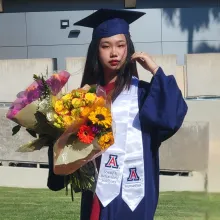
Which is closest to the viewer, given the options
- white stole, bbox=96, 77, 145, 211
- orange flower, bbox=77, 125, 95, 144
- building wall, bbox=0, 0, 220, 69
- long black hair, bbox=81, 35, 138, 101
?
orange flower, bbox=77, 125, 95, 144

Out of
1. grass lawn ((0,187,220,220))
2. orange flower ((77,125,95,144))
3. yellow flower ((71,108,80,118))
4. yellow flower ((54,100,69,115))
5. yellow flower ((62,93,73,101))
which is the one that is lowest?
grass lawn ((0,187,220,220))

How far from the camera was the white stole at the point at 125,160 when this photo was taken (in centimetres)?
324

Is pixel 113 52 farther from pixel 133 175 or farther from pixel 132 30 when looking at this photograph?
pixel 132 30

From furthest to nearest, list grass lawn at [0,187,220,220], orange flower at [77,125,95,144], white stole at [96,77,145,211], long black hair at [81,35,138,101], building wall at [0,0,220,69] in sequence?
1. building wall at [0,0,220,69]
2. grass lawn at [0,187,220,220]
3. long black hair at [81,35,138,101]
4. white stole at [96,77,145,211]
5. orange flower at [77,125,95,144]

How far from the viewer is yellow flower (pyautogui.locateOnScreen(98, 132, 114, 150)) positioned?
3.17 metres

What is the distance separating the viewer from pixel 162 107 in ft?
10.5

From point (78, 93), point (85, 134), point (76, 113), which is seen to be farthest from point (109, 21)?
point (85, 134)

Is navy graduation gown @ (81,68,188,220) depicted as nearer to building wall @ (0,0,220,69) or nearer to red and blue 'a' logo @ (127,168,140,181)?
red and blue 'a' logo @ (127,168,140,181)

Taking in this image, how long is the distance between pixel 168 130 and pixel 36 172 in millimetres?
6632

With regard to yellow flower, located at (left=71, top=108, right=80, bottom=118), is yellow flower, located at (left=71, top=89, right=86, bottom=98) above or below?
above

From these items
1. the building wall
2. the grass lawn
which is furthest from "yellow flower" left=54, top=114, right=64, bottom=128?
the building wall

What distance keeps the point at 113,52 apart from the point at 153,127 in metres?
0.42

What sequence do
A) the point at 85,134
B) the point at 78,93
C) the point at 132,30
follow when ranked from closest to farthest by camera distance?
the point at 85,134 < the point at 78,93 < the point at 132,30

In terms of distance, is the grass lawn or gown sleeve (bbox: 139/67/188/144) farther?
the grass lawn
